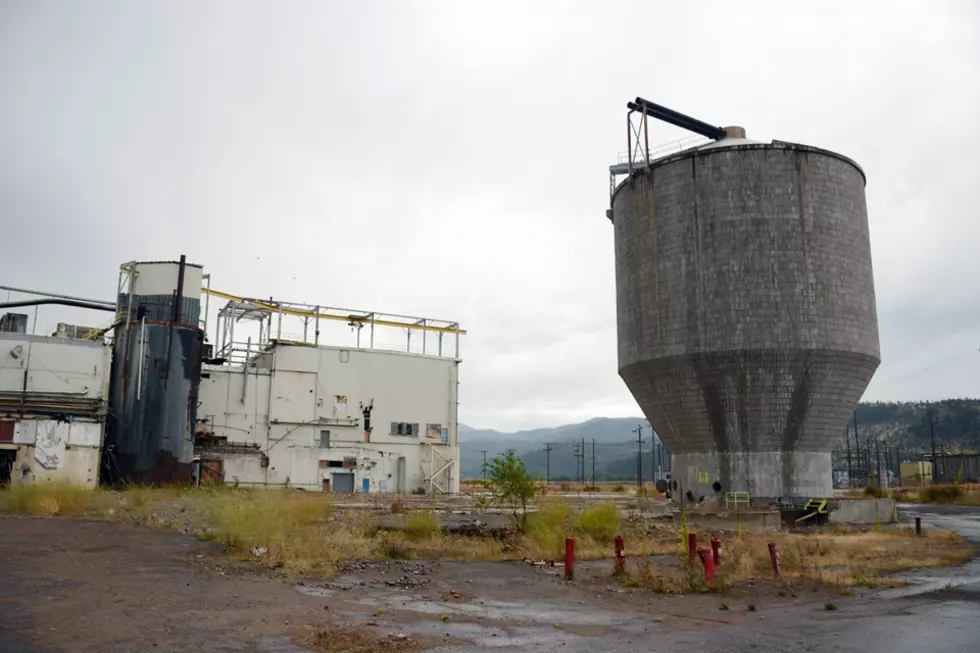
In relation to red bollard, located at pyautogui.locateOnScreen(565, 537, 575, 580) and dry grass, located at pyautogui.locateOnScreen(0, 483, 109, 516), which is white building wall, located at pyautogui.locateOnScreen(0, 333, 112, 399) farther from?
red bollard, located at pyautogui.locateOnScreen(565, 537, 575, 580)

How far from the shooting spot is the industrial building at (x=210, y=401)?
3475 centimetres

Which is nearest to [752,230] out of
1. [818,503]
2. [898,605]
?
[818,503]

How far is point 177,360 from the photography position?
38719 mm

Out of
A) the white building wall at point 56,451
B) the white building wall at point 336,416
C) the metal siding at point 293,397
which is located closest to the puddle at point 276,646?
the white building wall at point 56,451

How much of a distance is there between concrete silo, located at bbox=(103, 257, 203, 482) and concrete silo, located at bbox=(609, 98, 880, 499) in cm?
2288

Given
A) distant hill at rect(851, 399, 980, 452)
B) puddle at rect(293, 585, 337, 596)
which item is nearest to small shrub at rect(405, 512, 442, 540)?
puddle at rect(293, 585, 337, 596)

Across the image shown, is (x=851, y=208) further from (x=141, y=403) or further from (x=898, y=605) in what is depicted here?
(x=141, y=403)

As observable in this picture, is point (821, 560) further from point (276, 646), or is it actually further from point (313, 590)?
point (276, 646)

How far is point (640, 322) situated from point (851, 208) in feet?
31.5

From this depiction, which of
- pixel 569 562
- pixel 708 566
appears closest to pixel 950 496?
pixel 708 566

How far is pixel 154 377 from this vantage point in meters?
38.0

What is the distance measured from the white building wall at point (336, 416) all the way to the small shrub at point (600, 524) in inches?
1095

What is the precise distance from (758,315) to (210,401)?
31275 millimetres

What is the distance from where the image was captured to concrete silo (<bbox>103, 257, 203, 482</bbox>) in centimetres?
3716
